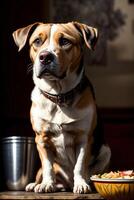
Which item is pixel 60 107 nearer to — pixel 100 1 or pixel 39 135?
pixel 39 135

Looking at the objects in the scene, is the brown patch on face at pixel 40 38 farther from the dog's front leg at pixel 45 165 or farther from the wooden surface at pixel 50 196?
the wooden surface at pixel 50 196

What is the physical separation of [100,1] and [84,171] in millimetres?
1227

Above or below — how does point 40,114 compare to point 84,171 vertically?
above

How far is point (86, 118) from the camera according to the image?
2154mm

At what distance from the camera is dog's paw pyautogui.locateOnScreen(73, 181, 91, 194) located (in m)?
2.06

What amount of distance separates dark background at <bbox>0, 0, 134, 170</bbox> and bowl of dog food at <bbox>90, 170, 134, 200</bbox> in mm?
1063

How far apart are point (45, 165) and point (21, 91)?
0.84 m

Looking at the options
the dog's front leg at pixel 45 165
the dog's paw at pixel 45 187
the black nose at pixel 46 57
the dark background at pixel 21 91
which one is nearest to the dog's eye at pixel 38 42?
the black nose at pixel 46 57

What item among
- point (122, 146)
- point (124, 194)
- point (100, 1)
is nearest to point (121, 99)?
point (122, 146)

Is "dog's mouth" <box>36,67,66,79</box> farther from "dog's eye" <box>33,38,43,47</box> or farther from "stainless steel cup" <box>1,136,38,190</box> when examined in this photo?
"stainless steel cup" <box>1,136,38,190</box>

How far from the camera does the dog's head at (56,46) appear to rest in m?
2.04

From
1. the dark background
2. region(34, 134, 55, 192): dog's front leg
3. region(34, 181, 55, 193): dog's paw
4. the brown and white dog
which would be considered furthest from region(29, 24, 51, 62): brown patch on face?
the dark background

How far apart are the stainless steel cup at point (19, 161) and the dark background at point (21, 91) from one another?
59 centimetres

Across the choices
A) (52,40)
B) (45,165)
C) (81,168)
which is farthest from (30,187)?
(52,40)
